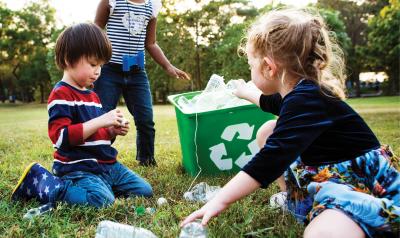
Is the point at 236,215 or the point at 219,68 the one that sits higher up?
the point at 236,215

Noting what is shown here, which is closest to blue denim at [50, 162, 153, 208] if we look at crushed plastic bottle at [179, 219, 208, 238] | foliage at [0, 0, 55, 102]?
crushed plastic bottle at [179, 219, 208, 238]

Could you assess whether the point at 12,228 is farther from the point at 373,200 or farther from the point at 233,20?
the point at 233,20

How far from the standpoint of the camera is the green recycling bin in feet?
9.29

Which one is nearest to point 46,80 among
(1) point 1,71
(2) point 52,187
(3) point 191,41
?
(1) point 1,71

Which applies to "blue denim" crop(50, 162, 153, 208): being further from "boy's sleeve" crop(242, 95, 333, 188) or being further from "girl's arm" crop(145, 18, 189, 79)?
"girl's arm" crop(145, 18, 189, 79)

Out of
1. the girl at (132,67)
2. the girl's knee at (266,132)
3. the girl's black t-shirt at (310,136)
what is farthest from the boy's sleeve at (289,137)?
the girl at (132,67)

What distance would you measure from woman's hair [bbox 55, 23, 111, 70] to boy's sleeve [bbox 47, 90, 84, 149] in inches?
7.8

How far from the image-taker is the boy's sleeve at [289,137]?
5.02 ft

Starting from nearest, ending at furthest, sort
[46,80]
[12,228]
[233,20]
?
[12,228]
[233,20]
[46,80]

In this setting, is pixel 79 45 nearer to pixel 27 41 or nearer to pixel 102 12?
pixel 102 12

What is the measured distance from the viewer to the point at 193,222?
1579 mm

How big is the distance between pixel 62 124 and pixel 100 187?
39 cm

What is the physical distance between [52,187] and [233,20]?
97.8 feet

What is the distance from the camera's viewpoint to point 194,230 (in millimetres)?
1575
